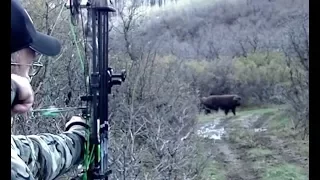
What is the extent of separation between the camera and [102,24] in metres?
1.03

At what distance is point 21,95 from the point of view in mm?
684

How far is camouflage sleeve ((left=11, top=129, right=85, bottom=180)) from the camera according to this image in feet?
2.57

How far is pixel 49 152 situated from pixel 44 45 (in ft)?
0.84

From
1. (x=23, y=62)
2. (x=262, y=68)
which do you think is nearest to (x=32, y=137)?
(x=23, y=62)

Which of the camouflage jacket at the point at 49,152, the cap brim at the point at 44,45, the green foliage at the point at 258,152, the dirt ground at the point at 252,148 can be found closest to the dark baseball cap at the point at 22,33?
the cap brim at the point at 44,45

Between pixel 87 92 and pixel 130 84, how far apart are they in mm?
487

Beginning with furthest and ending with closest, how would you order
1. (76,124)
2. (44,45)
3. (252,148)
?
(252,148) → (76,124) → (44,45)

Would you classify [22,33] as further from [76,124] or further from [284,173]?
[284,173]

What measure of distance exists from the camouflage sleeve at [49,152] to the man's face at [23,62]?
14 cm

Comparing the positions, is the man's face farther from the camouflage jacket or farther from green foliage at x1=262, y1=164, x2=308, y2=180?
green foliage at x1=262, y1=164, x2=308, y2=180

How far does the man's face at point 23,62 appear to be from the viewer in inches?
28.4

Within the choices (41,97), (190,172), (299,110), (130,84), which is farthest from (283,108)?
(41,97)

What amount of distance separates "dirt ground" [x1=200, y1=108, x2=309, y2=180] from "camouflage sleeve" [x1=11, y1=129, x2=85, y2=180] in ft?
2.42

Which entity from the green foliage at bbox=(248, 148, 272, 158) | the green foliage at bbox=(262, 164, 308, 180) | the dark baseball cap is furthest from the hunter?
the green foliage at bbox=(248, 148, 272, 158)
